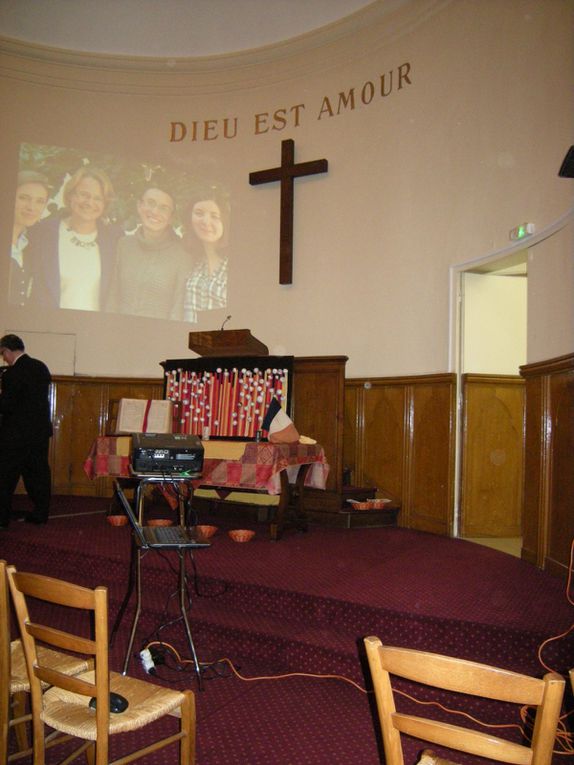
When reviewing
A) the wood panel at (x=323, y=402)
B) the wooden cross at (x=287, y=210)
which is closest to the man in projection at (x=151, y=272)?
the wooden cross at (x=287, y=210)

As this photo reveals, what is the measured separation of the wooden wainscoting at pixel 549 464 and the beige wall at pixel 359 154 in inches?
9.3

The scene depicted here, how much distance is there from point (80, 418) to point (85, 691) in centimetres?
572

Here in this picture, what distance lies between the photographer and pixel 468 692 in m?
1.38

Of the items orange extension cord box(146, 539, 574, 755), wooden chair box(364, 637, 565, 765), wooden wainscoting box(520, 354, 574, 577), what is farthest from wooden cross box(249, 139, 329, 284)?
wooden chair box(364, 637, 565, 765)

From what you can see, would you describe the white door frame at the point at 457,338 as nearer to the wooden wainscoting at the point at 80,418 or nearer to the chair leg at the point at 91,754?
the wooden wainscoting at the point at 80,418

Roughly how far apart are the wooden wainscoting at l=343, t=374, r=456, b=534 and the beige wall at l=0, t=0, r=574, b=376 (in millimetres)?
213

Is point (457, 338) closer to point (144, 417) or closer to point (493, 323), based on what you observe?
point (493, 323)

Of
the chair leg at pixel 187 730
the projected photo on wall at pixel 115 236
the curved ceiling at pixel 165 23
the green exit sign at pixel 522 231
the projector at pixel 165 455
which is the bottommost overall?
the chair leg at pixel 187 730

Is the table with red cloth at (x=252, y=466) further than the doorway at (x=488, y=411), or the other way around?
the doorway at (x=488, y=411)

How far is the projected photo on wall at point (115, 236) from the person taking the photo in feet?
23.7

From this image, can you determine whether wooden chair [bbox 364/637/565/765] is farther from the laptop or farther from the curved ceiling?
the curved ceiling

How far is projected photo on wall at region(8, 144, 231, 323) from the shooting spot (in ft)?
23.7

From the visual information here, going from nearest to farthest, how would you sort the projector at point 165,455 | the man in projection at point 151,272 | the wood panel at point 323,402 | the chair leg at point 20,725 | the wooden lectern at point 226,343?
the chair leg at point 20,725 < the projector at point 165,455 < the wooden lectern at point 226,343 < the wood panel at point 323,402 < the man in projection at point 151,272

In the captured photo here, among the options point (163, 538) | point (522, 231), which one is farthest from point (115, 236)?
point (163, 538)
